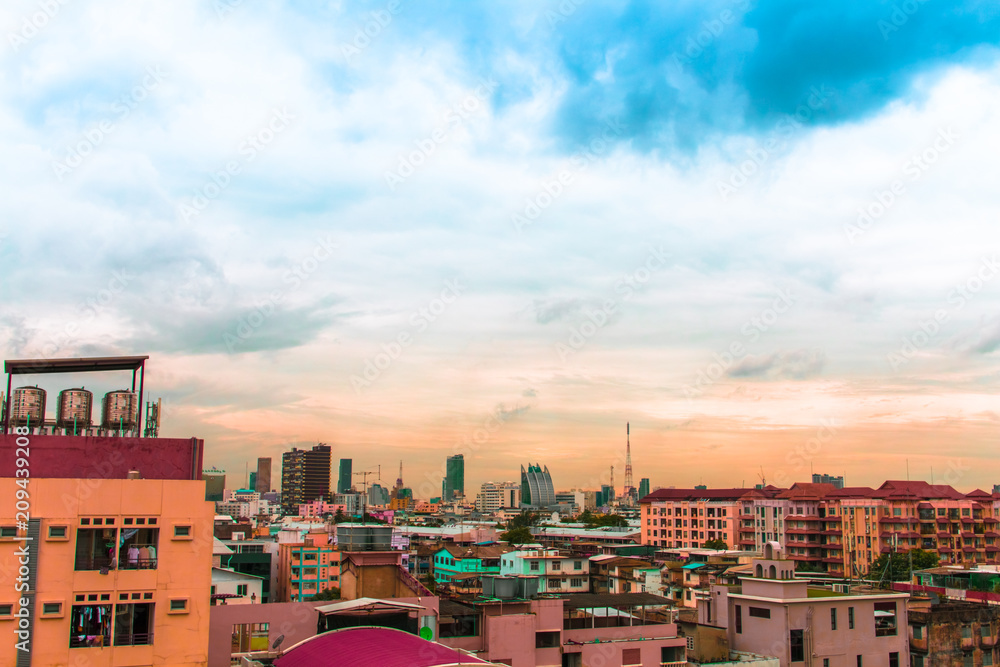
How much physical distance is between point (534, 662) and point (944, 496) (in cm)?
7013

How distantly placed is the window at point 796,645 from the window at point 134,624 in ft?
78.9

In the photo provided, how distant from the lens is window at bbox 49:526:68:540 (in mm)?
19258

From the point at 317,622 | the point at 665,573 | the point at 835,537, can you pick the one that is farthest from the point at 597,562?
the point at 317,622

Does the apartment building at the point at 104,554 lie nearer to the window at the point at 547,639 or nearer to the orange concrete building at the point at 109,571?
the orange concrete building at the point at 109,571

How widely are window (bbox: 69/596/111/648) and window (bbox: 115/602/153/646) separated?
0.25 meters

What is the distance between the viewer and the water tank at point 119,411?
22719 mm

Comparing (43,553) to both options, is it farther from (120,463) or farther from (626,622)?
(626,622)

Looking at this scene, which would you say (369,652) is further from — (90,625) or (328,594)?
(328,594)

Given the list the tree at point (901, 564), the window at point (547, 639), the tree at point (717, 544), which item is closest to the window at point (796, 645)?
the window at point (547, 639)

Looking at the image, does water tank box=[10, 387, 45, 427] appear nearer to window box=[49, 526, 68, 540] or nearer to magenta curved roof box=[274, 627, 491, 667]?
window box=[49, 526, 68, 540]

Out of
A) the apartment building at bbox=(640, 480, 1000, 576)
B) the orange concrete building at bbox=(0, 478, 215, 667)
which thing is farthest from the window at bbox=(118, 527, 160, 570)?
the apartment building at bbox=(640, 480, 1000, 576)

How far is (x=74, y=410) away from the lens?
22.3 metres

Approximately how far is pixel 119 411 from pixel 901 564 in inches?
2689

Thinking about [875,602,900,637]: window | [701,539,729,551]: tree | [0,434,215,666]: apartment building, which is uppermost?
[0,434,215,666]: apartment building
